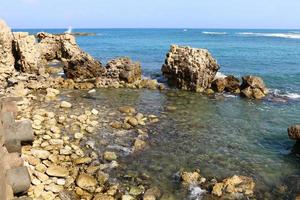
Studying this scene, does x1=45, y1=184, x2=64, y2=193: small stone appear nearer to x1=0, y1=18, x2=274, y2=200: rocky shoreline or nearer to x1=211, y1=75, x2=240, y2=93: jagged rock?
x1=0, y1=18, x2=274, y2=200: rocky shoreline

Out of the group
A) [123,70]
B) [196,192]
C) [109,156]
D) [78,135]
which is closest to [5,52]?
[123,70]

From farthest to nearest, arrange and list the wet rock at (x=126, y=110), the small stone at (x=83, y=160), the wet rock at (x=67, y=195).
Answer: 1. the wet rock at (x=126, y=110)
2. the small stone at (x=83, y=160)
3. the wet rock at (x=67, y=195)

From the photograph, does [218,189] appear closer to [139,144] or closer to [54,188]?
[139,144]

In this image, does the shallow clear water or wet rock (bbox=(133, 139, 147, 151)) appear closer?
the shallow clear water

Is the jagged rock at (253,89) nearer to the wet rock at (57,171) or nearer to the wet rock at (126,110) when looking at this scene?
the wet rock at (126,110)

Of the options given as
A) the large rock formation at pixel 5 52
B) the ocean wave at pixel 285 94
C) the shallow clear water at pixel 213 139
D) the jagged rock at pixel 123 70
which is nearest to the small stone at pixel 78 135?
the shallow clear water at pixel 213 139

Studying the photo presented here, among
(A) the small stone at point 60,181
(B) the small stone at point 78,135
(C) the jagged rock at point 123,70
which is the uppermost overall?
(C) the jagged rock at point 123,70

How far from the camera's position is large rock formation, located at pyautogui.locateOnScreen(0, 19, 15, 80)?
30.8 meters

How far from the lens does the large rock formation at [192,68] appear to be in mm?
31203

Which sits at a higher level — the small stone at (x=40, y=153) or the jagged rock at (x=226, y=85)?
the jagged rock at (x=226, y=85)

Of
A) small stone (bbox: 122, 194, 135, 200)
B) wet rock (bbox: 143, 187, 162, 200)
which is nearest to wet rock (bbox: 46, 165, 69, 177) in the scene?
small stone (bbox: 122, 194, 135, 200)

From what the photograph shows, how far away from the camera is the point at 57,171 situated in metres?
15.0

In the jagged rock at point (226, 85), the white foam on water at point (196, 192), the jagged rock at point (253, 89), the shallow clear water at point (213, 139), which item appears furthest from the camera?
the jagged rock at point (226, 85)

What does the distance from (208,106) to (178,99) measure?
103 inches
